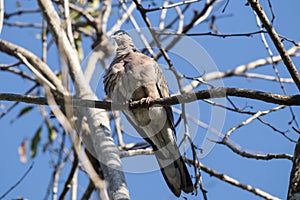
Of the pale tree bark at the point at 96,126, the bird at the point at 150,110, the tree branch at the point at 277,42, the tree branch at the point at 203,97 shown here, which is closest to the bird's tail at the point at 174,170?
the bird at the point at 150,110

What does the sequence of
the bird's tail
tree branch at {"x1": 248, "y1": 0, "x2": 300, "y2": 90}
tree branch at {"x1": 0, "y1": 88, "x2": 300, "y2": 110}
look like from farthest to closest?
the bird's tail → tree branch at {"x1": 248, "y1": 0, "x2": 300, "y2": 90} → tree branch at {"x1": 0, "y1": 88, "x2": 300, "y2": 110}

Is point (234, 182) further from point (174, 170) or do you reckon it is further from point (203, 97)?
point (203, 97)

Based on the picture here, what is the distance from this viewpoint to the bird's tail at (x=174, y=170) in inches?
173

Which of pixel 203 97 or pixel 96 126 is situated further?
pixel 96 126

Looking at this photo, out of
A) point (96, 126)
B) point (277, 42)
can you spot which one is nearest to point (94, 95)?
point (96, 126)

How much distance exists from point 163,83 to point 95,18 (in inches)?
82.9

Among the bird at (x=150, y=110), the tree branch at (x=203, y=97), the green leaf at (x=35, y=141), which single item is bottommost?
the tree branch at (x=203, y=97)

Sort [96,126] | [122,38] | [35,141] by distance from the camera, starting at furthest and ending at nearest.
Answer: [35,141] < [122,38] < [96,126]

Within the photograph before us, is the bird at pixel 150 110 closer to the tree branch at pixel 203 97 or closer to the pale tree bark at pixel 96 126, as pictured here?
the pale tree bark at pixel 96 126

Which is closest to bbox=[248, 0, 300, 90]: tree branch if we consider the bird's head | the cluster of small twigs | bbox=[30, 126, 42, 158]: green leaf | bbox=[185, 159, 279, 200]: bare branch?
the cluster of small twigs

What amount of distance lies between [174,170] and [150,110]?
0.51 m

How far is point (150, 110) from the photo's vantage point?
4488mm

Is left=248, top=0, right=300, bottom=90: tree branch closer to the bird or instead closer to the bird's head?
the bird

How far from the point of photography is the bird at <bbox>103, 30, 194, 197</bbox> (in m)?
4.42
